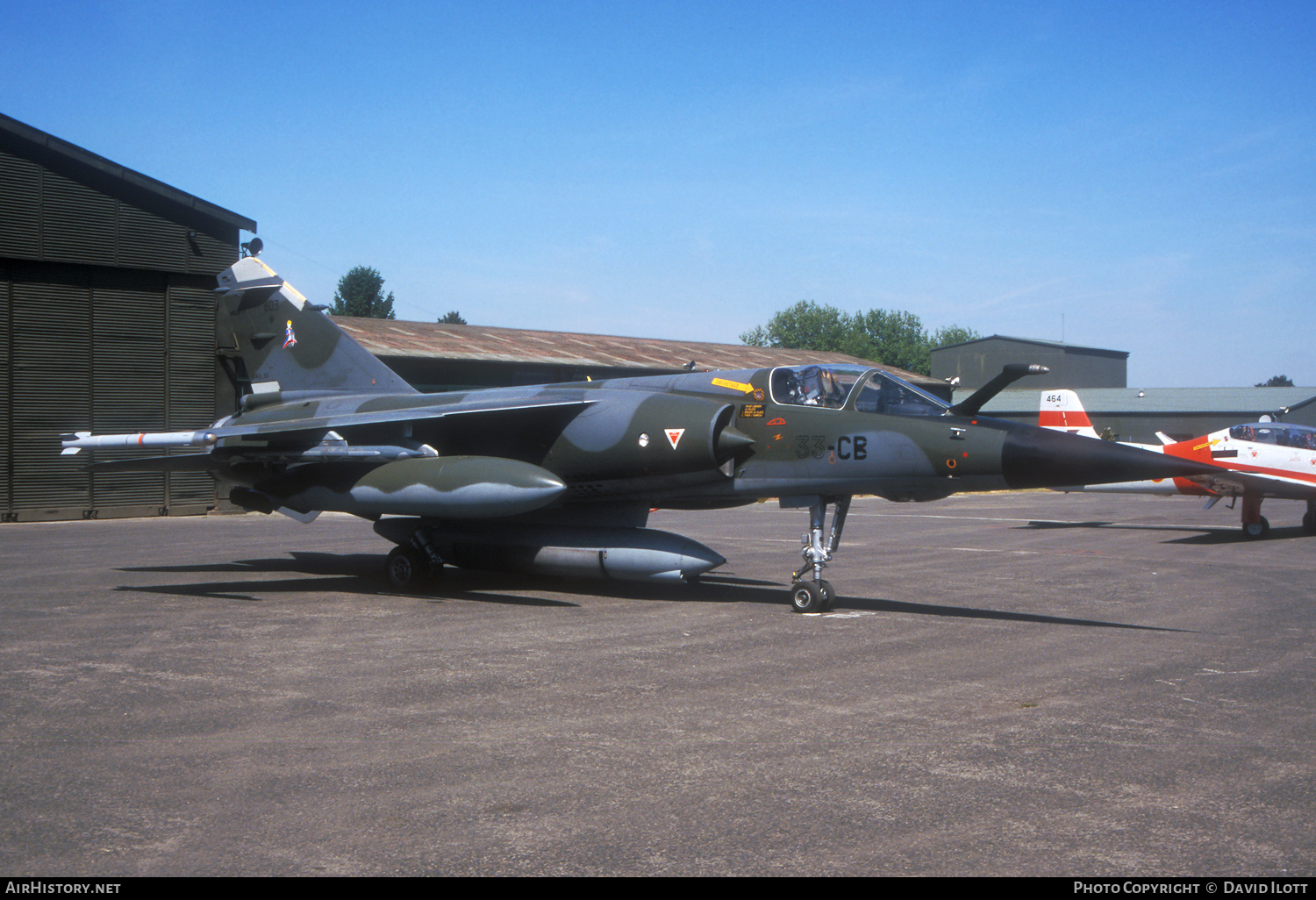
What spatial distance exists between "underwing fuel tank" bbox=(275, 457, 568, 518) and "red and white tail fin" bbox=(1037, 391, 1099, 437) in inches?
662

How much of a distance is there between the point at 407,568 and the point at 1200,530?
56.8 feet

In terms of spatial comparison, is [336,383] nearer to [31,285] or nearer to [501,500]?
[501,500]

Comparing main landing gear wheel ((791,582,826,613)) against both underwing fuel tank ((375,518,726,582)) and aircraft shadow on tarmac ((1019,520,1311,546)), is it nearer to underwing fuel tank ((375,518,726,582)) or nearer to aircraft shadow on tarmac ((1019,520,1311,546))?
underwing fuel tank ((375,518,726,582))

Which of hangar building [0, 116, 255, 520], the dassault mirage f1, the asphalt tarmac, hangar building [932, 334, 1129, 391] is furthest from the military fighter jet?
hangar building [932, 334, 1129, 391]

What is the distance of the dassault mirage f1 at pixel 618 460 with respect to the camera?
9945mm

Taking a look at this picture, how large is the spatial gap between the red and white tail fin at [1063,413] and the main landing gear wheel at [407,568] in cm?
1688

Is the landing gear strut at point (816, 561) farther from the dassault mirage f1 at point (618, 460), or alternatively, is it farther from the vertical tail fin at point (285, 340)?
the vertical tail fin at point (285, 340)

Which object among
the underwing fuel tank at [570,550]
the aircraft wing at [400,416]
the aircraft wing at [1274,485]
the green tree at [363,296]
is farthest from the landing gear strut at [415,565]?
the green tree at [363,296]

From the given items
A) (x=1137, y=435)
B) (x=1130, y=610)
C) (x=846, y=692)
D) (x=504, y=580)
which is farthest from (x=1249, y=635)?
(x=1137, y=435)

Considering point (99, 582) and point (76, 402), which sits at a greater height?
point (76, 402)

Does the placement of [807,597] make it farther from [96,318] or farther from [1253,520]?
[96,318]

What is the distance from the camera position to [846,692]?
22.9ft

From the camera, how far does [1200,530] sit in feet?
70.8
